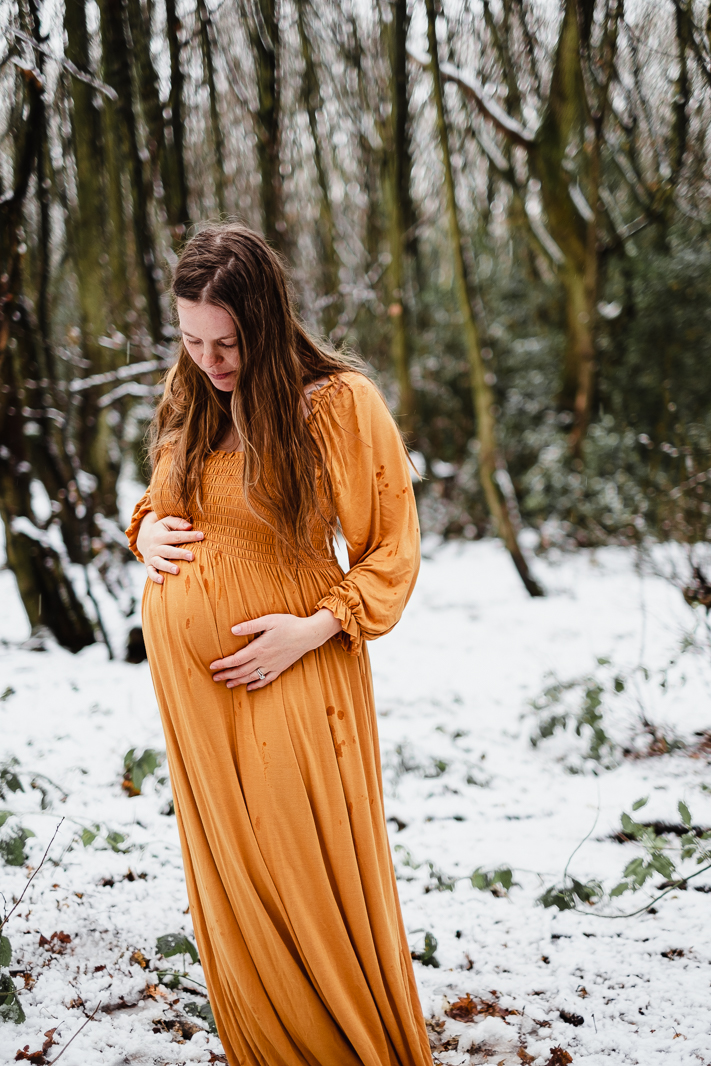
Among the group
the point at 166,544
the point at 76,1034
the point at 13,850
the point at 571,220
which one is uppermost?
the point at 571,220

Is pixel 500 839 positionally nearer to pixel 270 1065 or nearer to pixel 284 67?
pixel 270 1065

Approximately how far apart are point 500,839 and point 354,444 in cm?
196

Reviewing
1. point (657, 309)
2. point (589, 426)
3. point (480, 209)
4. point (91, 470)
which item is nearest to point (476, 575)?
point (589, 426)

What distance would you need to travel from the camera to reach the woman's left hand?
1398mm

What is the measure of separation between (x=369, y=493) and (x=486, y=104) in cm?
564

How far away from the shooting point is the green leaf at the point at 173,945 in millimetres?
1979

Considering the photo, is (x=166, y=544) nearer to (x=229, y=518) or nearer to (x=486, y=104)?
(x=229, y=518)

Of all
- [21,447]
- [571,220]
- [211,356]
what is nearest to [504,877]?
[211,356]

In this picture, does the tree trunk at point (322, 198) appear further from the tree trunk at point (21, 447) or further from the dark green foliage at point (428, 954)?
the dark green foliage at point (428, 954)

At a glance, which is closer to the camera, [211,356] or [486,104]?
[211,356]

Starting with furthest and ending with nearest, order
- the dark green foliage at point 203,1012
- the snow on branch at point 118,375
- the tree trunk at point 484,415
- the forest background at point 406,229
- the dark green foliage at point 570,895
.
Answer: the tree trunk at point 484,415
the snow on branch at point 118,375
the forest background at point 406,229
the dark green foliage at point 570,895
the dark green foliage at point 203,1012

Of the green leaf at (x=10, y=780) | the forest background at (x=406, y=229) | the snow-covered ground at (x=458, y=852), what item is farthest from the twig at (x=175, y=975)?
the forest background at (x=406, y=229)

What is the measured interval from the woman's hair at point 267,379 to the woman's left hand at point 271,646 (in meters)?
0.16

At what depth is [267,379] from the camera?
4.75 feet
